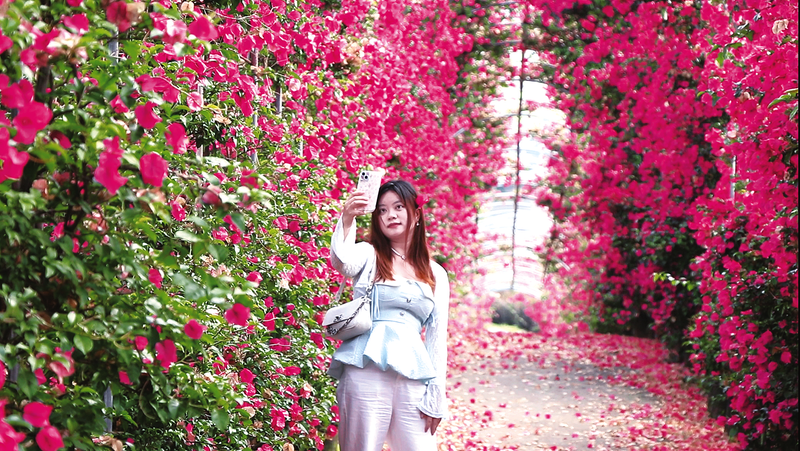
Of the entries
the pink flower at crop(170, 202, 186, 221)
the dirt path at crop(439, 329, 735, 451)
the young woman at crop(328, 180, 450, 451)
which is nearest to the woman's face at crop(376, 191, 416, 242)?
the young woman at crop(328, 180, 450, 451)

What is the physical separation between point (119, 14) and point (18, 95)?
242 millimetres

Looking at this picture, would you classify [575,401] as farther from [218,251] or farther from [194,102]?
[218,251]

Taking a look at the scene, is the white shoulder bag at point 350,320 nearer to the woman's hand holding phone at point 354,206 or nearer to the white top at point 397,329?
the white top at point 397,329

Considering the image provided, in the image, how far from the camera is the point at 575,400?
335 inches

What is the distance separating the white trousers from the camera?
291 cm

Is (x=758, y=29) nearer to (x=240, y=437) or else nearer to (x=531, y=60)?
(x=240, y=437)

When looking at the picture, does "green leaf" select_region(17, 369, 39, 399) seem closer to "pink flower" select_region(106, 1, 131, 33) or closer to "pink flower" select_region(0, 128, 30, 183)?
"pink flower" select_region(0, 128, 30, 183)

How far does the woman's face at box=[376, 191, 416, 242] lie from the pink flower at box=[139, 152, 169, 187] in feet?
5.86

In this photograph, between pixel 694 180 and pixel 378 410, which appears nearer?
pixel 378 410

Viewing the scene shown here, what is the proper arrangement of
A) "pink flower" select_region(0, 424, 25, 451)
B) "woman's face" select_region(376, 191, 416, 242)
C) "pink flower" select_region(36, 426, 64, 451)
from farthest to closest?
"woman's face" select_region(376, 191, 416, 242)
"pink flower" select_region(36, 426, 64, 451)
"pink flower" select_region(0, 424, 25, 451)

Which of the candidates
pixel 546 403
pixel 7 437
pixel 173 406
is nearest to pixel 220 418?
pixel 173 406

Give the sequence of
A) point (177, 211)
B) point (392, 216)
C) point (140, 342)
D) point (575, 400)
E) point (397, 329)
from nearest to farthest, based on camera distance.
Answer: point (140, 342)
point (177, 211)
point (397, 329)
point (392, 216)
point (575, 400)

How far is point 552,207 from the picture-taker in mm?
14688

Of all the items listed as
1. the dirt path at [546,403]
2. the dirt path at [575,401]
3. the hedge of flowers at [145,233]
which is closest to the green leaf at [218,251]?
the hedge of flowers at [145,233]
